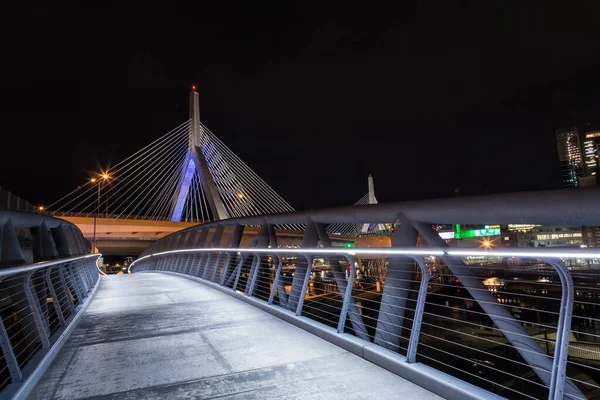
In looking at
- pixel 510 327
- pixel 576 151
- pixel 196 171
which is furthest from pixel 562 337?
pixel 576 151

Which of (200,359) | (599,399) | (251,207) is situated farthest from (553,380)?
(251,207)

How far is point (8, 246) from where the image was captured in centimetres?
704

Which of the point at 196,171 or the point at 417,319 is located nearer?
the point at 417,319

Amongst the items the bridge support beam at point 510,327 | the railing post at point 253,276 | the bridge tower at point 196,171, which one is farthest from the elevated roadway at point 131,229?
the bridge support beam at point 510,327

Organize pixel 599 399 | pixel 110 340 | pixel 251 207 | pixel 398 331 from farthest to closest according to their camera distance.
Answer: pixel 251 207 → pixel 599 399 → pixel 110 340 → pixel 398 331

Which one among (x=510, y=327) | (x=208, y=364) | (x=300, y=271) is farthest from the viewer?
(x=300, y=271)

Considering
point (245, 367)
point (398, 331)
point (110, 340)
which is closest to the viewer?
point (245, 367)

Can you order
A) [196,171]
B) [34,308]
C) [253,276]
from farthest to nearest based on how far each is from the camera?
[196,171], [253,276], [34,308]

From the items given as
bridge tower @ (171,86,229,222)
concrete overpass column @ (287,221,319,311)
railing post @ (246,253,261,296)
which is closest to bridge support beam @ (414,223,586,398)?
concrete overpass column @ (287,221,319,311)

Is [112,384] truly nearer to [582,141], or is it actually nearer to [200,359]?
[200,359]

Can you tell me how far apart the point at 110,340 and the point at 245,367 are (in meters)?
2.31

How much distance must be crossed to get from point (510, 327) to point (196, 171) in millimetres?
37060

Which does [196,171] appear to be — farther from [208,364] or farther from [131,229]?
[208,364]

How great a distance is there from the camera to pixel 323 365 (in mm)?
3955
